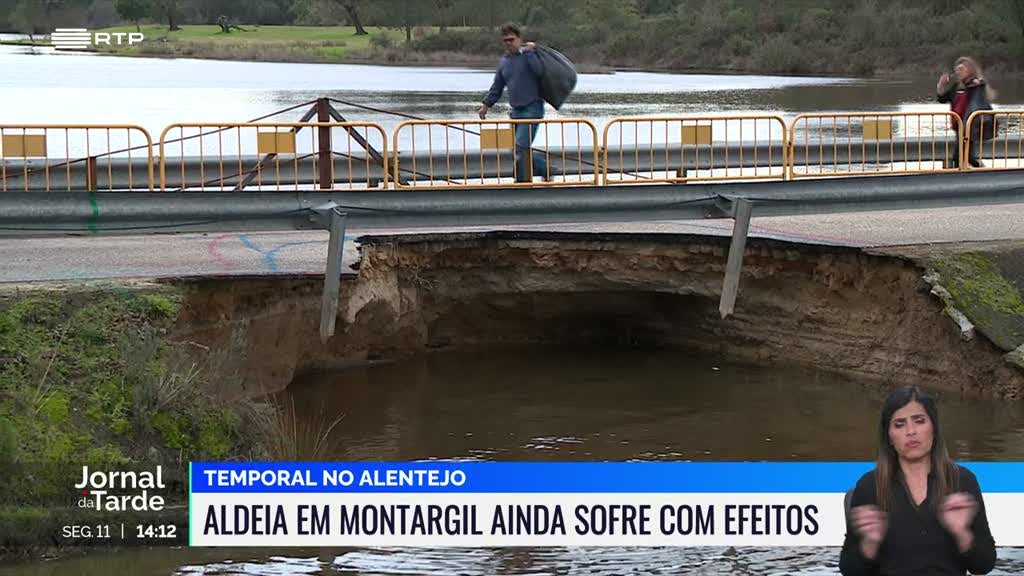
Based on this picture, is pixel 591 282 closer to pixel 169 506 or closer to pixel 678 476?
pixel 169 506

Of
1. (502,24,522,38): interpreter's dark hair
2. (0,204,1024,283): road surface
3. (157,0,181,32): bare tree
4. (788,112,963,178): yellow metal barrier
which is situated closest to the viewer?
(0,204,1024,283): road surface

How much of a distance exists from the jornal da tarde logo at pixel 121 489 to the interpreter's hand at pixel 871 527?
506 centimetres

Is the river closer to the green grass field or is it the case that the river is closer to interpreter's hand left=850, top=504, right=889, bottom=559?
interpreter's hand left=850, top=504, right=889, bottom=559

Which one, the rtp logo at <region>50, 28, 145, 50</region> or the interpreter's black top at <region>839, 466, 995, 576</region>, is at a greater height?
the rtp logo at <region>50, 28, 145, 50</region>

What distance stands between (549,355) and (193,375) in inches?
213

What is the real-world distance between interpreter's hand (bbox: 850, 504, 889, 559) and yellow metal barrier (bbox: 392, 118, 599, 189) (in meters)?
7.89

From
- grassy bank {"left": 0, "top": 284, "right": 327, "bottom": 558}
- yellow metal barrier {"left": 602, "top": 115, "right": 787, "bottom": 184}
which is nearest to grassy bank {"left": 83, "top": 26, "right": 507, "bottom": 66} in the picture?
yellow metal barrier {"left": 602, "top": 115, "right": 787, "bottom": 184}

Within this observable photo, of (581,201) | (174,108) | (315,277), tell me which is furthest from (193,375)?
(174,108)

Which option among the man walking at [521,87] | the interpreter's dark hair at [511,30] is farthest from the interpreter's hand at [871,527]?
the interpreter's dark hair at [511,30]

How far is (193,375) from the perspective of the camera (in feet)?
33.2

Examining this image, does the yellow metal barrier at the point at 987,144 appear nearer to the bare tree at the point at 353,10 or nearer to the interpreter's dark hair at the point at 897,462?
the interpreter's dark hair at the point at 897,462

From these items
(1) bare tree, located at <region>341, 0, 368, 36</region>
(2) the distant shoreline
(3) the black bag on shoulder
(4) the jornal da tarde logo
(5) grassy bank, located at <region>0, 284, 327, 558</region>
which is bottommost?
(4) the jornal da tarde logo

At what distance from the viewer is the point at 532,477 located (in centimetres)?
681

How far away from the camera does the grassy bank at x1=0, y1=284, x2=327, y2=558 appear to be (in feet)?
29.8
